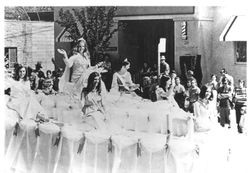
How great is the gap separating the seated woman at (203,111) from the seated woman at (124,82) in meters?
0.33

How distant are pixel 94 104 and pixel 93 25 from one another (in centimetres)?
43

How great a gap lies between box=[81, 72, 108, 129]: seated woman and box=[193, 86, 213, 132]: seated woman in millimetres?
497

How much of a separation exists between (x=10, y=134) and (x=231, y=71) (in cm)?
128

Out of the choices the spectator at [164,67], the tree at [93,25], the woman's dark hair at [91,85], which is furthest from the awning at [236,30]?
the woman's dark hair at [91,85]

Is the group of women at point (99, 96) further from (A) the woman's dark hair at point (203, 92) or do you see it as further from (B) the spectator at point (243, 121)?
(B) the spectator at point (243, 121)

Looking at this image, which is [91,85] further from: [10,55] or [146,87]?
[10,55]

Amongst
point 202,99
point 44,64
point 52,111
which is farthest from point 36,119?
point 202,99

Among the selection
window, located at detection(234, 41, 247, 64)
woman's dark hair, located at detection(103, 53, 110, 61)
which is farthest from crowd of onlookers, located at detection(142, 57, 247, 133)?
woman's dark hair, located at detection(103, 53, 110, 61)

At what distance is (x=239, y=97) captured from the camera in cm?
234

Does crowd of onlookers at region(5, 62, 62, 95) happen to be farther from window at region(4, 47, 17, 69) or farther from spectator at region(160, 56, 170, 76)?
spectator at region(160, 56, 170, 76)

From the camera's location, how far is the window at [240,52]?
90.4 inches

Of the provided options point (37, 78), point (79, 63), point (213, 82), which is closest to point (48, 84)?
point (37, 78)

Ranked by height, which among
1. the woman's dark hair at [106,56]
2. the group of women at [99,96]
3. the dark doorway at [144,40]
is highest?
the dark doorway at [144,40]

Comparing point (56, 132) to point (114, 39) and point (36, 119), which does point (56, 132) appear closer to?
point (36, 119)
